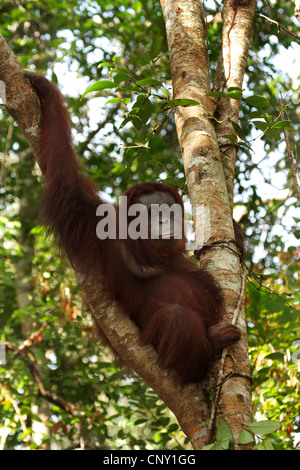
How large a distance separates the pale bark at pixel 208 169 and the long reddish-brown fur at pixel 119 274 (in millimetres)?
102

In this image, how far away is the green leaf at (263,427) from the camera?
170 centimetres

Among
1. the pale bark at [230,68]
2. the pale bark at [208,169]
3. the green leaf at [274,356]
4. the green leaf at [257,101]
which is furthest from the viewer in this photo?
the green leaf at [274,356]

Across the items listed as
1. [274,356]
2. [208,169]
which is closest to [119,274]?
[208,169]

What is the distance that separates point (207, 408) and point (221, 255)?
0.64m

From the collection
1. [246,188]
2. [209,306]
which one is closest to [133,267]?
[209,306]

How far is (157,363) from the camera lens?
86.3 inches

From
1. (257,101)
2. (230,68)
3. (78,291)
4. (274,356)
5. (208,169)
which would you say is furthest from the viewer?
(78,291)

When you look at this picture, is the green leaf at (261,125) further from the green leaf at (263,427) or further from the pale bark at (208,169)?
the green leaf at (263,427)

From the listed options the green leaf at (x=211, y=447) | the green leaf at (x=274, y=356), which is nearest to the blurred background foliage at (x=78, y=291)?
the green leaf at (x=274, y=356)

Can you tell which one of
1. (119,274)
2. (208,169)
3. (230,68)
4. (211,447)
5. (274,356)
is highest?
(230,68)

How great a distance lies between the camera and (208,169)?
2.49m

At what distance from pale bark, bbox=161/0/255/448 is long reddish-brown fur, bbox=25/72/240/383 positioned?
0.10 m

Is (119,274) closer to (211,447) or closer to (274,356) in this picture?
(211,447)

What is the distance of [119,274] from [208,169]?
2.08 feet
